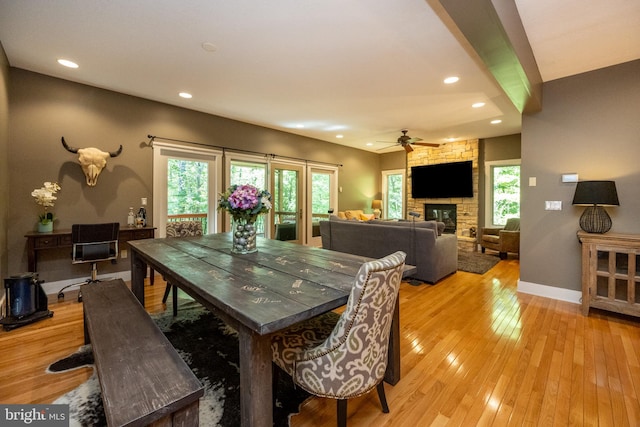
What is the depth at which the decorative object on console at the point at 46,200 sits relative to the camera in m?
3.11

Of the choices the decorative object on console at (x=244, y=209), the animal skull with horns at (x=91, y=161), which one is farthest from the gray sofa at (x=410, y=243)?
the animal skull with horns at (x=91, y=161)

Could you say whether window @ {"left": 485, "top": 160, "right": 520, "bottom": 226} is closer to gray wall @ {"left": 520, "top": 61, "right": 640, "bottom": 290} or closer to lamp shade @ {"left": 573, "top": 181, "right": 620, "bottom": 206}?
gray wall @ {"left": 520, "top": 61, "right": 640, "bottom": 290}

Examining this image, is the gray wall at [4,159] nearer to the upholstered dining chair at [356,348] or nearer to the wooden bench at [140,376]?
Result: the wooden bench at [140,376]

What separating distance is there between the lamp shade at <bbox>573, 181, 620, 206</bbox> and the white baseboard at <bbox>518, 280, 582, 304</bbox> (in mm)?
1113

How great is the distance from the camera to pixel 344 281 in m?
1.49

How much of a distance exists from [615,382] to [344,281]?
2.01 meters

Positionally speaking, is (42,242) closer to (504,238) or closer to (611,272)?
(611,272)

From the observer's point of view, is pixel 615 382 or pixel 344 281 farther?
pixel 615 382

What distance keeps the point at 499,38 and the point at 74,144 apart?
4765 mm

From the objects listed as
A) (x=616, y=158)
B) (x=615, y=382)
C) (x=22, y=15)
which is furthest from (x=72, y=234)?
(x=616, y=158)

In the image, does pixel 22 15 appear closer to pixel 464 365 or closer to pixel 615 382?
pixel 464 365

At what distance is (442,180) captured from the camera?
7008 millimetres

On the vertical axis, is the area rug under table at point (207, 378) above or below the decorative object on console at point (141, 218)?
below

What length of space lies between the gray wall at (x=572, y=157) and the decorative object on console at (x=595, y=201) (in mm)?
138
